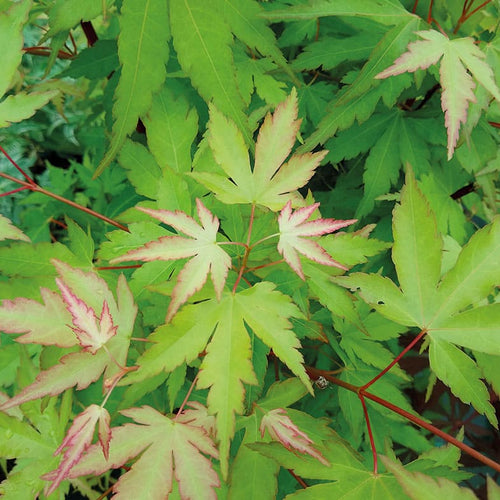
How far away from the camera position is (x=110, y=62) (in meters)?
0.85

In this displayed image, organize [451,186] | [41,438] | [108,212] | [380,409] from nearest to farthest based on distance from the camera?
[41,438] → [380,409] → [451,186] → [108,212]

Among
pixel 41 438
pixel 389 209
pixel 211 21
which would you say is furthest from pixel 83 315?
pixel 389 209

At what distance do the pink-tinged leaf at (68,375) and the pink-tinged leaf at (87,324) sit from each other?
0.11 ft

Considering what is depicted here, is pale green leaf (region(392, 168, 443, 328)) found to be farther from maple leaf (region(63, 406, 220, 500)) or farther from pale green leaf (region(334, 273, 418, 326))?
maple leaf (region(63, 406, 220, 500))

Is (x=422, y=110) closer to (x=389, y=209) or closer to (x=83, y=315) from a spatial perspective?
(x=389, y=209)

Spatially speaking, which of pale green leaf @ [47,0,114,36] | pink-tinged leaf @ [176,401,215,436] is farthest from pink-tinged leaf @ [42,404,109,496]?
pale green leaf @ [47,0,114,36]

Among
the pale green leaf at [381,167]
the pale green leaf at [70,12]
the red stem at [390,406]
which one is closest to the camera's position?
the red stem at [390,406]

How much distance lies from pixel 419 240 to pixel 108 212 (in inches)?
30.9

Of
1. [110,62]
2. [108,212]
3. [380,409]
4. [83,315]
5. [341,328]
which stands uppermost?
[110,62]

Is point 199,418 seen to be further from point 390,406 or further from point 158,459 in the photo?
point 390,406

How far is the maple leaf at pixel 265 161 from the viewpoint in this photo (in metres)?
0.56

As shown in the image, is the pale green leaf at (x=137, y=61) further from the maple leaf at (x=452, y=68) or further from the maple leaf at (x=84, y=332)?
the maple leaf at (x=452, y=68)

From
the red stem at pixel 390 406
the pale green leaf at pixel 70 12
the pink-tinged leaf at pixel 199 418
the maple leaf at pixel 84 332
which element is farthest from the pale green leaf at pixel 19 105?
the red stem at pixel 390 406

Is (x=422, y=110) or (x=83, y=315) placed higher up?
(x=83, y=315)
